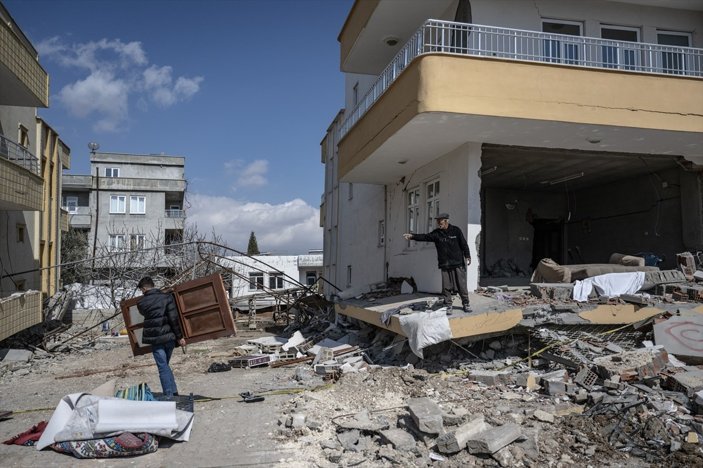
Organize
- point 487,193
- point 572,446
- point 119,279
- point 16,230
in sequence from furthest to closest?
point 119,279
point 487,193
point 16,230
point 572,446

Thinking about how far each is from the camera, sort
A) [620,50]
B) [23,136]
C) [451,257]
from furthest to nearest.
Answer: [23,136], [620,50], [451,257]

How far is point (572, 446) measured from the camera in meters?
5.76

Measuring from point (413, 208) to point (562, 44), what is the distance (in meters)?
5.82

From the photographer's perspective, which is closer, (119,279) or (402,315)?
(402,315)

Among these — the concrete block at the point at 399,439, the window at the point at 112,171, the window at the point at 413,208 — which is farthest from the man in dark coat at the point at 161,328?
the window at the point at 112,171

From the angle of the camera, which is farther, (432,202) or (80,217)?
(80,217)

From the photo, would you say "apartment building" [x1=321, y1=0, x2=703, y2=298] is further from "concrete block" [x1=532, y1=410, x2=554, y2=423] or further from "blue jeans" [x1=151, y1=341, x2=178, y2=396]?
"blue jeans" [x1=151, y1=341, x2=178, y2=396]

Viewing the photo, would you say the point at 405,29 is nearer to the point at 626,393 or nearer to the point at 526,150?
the point at 526,150

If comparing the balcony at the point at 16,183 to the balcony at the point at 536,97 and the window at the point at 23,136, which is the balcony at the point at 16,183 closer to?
the window at the point at 23,136

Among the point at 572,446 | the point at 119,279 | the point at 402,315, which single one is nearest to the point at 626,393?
the point at 572,446

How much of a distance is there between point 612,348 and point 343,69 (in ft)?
39.0

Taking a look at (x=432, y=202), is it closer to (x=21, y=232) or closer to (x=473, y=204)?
(x=473, y=204)

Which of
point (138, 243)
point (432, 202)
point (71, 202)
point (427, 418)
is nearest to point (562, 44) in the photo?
point (432, 202)

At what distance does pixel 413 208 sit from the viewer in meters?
15.0
